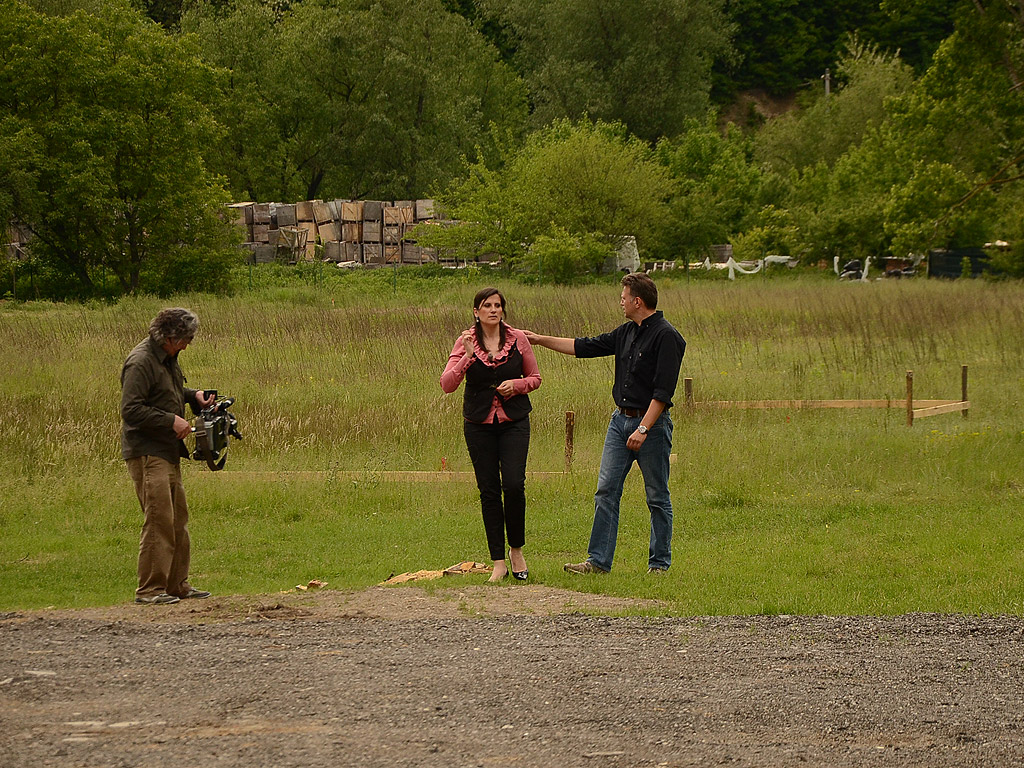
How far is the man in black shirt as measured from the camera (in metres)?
8.86

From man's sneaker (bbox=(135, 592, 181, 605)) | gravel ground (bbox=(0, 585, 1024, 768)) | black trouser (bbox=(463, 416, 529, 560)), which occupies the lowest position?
man's sneaker (bbox=(135, 592, 181, 605))

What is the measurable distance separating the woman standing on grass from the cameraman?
5.92ft

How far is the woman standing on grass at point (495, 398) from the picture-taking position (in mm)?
8641

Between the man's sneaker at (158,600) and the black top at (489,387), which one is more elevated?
the black top at (489,387)

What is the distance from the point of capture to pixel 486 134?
70375mm

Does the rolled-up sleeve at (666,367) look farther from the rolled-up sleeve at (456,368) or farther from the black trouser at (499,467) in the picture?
the rolled-up sleeve at (456,368)

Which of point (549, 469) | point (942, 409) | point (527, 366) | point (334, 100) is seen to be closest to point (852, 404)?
point (942, 409)

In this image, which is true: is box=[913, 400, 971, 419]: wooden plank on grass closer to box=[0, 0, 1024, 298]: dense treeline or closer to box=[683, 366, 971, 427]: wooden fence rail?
box=[683, 366, 971, 427]: wooden fence rail

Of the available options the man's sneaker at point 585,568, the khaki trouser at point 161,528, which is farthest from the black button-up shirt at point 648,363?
the khaki trouser at point 161,528

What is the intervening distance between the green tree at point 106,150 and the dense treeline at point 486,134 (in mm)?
81

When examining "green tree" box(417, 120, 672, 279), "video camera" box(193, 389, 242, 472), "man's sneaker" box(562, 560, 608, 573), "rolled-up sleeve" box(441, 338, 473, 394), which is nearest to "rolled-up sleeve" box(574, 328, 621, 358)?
"rolled-up sleeve" box(441, 338, 473, 394)

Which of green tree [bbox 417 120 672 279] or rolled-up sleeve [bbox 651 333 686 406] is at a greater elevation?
green tree [bbox 417 120 672 279]

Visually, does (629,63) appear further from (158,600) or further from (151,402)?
(158,600)

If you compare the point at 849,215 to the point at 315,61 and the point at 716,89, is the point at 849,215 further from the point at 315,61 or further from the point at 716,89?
the point at 716,89
